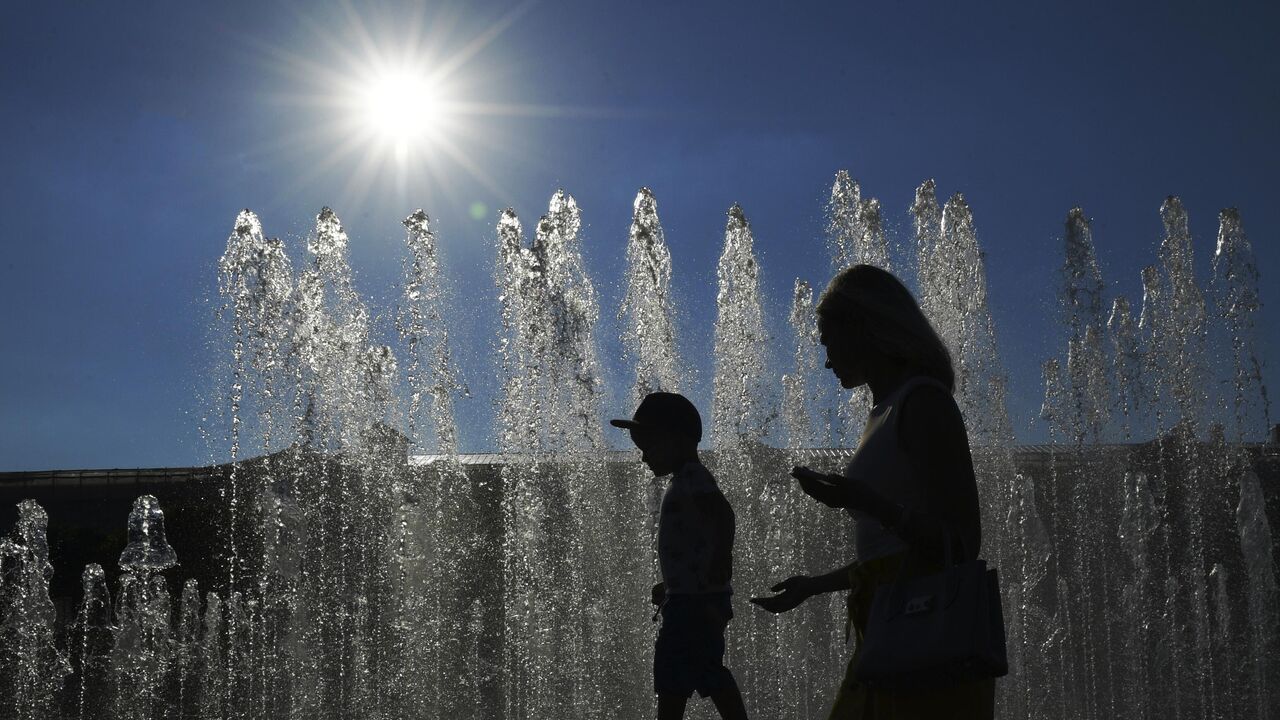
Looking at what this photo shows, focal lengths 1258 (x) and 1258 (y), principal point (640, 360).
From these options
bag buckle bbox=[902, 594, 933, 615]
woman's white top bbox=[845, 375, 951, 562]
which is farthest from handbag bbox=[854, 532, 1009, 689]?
woman's white top bbox=[845, 375, 951, 562]

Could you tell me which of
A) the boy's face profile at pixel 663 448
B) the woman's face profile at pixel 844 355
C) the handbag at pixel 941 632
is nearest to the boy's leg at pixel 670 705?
the boy's face profile at pixel 663 448

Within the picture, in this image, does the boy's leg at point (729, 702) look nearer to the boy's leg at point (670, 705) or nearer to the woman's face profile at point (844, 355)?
the boy's leg at point (670, 705)

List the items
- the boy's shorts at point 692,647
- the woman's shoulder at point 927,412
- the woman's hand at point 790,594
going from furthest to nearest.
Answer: the boy's shorts at point 692,647
the woman's hand at point 790,594
the woman's shoulder at point 927,412

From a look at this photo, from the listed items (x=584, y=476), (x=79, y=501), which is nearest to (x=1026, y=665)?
(x=584, y=476)

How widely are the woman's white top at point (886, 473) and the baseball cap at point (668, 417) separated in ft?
5.58

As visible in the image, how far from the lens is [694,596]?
3693 millimetres

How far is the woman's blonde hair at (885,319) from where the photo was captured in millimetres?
2230

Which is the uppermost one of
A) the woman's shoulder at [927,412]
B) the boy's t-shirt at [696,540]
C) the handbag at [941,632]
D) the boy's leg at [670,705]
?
the woman's shoulder at [927,412]

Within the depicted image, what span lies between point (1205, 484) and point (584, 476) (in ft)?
56.6

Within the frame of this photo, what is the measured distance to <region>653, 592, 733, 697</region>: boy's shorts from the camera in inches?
143

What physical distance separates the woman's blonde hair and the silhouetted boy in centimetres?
136

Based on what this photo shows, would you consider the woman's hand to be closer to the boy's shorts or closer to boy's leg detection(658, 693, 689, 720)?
the boy's shorts

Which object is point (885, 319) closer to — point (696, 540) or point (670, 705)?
point (696, 540)

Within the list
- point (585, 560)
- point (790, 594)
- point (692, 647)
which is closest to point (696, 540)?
point (692, 647)
